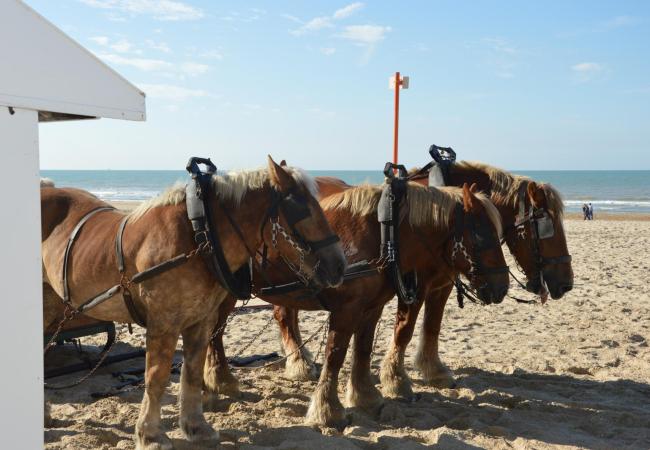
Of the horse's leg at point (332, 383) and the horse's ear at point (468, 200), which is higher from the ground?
the horse's ear at point (468, 200)

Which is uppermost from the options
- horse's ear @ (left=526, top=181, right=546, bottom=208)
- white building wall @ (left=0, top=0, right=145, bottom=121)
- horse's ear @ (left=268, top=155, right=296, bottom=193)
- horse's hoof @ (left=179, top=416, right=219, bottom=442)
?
white building wall @ (left=0, top=0, right=145, bottom=121)

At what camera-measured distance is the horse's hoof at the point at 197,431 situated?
11.9 feet

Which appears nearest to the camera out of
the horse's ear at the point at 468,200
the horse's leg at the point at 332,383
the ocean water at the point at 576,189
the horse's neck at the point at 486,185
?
the horse's leg at the point at 332,383

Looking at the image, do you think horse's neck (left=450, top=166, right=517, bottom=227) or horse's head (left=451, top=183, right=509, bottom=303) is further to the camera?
horse's neck (left=450, top=166, right=517, bottom=227)

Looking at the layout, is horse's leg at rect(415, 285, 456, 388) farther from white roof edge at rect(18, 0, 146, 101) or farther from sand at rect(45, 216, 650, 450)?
white roof edge at rect(18, 0, 146, 101)

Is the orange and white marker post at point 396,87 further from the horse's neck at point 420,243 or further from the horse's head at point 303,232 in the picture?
the horse's head at point 303,232

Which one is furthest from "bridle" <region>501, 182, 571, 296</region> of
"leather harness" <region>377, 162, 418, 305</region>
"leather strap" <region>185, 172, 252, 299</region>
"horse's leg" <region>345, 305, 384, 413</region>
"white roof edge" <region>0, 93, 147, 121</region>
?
"white roof edge" <region>0, 93, 147, 121</region>

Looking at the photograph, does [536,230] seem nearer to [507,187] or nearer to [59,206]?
[507,187]

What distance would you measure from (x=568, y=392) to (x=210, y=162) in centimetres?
343

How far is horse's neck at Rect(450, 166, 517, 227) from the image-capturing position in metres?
4.84

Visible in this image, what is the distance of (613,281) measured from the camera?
971 centimetres

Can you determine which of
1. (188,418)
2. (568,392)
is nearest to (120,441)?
(188,418)

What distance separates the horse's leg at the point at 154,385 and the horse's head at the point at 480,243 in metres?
2.00

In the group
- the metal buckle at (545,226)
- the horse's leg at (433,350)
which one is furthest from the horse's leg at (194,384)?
the metal buckle at (545,226)
